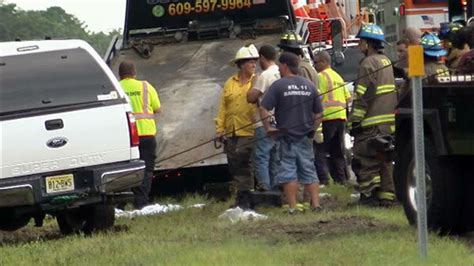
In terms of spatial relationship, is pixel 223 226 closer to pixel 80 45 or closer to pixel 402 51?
pixel 80 45

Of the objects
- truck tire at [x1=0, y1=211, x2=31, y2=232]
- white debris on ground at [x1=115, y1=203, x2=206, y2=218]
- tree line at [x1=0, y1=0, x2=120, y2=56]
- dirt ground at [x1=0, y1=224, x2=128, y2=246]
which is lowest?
tree line at [x1=0, y1=0, x2=120, y2=56]

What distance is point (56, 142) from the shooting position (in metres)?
12.3

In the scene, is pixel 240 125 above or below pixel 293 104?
below

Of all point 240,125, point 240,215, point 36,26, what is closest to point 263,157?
point 240,125

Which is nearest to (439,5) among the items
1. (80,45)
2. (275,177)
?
(275,177)

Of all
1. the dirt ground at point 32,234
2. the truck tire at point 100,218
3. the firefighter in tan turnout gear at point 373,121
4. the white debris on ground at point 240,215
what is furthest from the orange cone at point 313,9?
the truck tire at point 100,218

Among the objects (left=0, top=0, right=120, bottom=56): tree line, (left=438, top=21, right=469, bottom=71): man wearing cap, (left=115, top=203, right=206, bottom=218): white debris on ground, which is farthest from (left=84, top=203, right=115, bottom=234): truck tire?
(left=0, top=0, right=120, bottom=56): tree line

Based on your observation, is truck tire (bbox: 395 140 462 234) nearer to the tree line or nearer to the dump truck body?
the dump truck body

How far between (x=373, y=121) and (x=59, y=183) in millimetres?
3727

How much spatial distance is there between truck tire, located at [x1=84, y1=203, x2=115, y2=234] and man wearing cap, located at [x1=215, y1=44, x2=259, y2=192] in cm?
198

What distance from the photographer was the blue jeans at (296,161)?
13.8 meters

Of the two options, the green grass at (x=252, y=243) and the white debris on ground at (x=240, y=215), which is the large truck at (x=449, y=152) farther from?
the white debris on ground at (x=240, y=215)

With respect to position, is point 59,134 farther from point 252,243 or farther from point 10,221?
point 252,243

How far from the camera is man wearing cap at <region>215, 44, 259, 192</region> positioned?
48.4 feet
